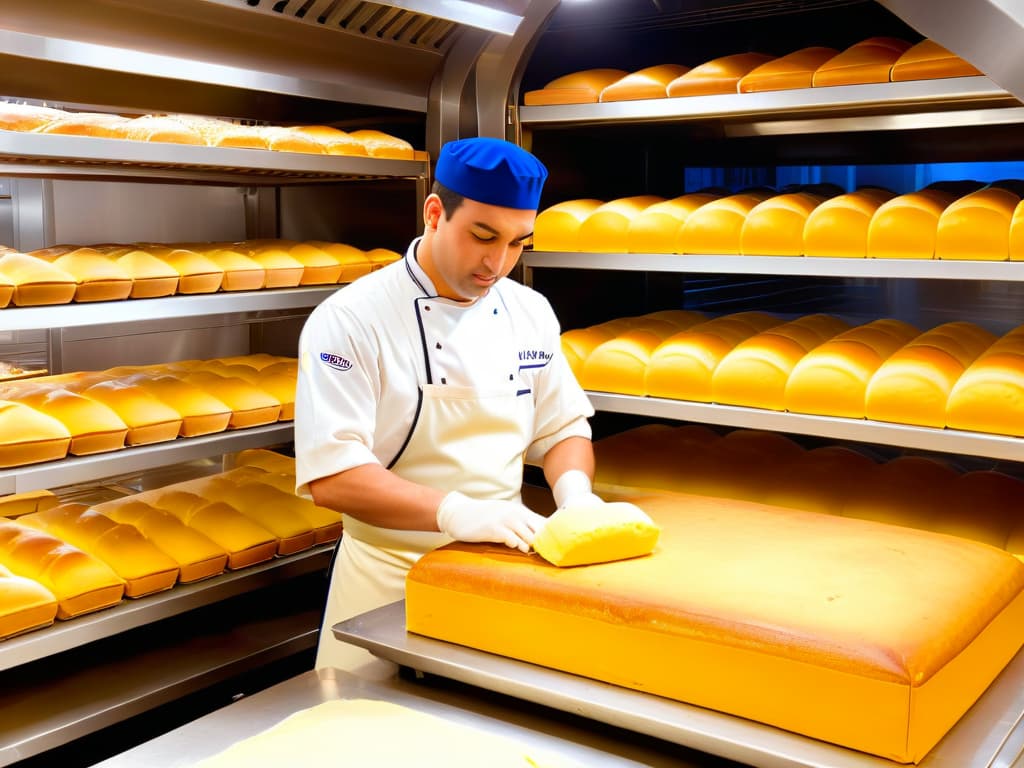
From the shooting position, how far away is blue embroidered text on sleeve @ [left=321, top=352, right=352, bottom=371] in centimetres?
181

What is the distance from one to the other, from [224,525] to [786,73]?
1605 millimetres

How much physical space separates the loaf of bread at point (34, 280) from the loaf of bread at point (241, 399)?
0.47m

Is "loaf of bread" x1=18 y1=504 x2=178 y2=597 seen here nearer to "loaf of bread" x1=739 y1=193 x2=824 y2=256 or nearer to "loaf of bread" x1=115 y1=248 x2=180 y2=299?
"loaf of bread" x1=115 y1=248 x2=180 y2=299

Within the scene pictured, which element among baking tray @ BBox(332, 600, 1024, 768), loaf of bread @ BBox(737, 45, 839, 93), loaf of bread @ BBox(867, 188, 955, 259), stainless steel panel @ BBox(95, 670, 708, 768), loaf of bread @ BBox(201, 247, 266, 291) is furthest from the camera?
loaf of bread @ BBox(201, 247, 266, 291)

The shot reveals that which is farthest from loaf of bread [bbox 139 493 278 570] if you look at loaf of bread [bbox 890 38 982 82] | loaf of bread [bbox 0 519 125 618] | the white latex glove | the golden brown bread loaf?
loaf of bread [bbox 890 38 982 82]

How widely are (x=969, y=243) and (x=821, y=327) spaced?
0.52 m

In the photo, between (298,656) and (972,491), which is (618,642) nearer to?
(972,491)

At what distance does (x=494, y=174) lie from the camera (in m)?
1.70

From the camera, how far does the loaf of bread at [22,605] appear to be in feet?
6.13

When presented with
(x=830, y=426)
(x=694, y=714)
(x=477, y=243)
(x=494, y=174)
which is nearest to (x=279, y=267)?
(x=477, y=243)

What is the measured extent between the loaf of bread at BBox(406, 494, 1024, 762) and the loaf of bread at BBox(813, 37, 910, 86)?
1.03m

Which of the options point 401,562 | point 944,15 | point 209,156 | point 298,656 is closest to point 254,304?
point 209,156

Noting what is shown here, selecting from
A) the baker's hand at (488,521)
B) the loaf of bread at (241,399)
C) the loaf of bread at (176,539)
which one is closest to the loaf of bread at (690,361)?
the baker's hand at (488,521)

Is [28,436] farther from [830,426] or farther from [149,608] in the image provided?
[830,426]
